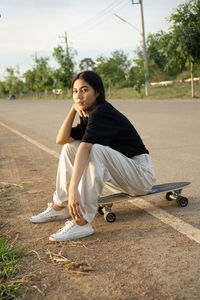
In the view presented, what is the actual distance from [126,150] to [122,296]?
157 cm

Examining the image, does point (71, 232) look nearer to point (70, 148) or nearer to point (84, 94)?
point (70, 148)

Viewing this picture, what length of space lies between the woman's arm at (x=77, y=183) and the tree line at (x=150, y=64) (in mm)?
22492

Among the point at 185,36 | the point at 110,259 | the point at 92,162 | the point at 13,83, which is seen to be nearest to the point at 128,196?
the point at 92,162

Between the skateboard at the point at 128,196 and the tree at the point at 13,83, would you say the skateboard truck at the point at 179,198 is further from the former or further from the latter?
the tree at the point at 13,83

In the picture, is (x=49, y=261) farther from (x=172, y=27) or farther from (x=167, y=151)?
(x=172, y=27)

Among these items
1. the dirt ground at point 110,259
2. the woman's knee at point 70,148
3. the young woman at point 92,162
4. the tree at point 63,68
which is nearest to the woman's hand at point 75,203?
the young woman at point 92,162

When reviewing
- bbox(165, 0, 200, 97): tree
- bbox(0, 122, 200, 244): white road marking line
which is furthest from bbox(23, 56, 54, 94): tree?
bbox(0, 122, 200, 244): white road marking line

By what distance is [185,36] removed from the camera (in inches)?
965

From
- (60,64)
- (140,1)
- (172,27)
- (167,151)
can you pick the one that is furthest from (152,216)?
(60,64)

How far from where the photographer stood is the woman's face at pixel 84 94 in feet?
11.1

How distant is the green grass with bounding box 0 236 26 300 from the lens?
2283 mm

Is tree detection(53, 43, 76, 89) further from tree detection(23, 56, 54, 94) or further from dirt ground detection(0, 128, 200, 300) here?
dirt ground detection(0, 128, 200, 300)

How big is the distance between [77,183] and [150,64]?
3445 cm

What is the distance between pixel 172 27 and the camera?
2544 centimetres
